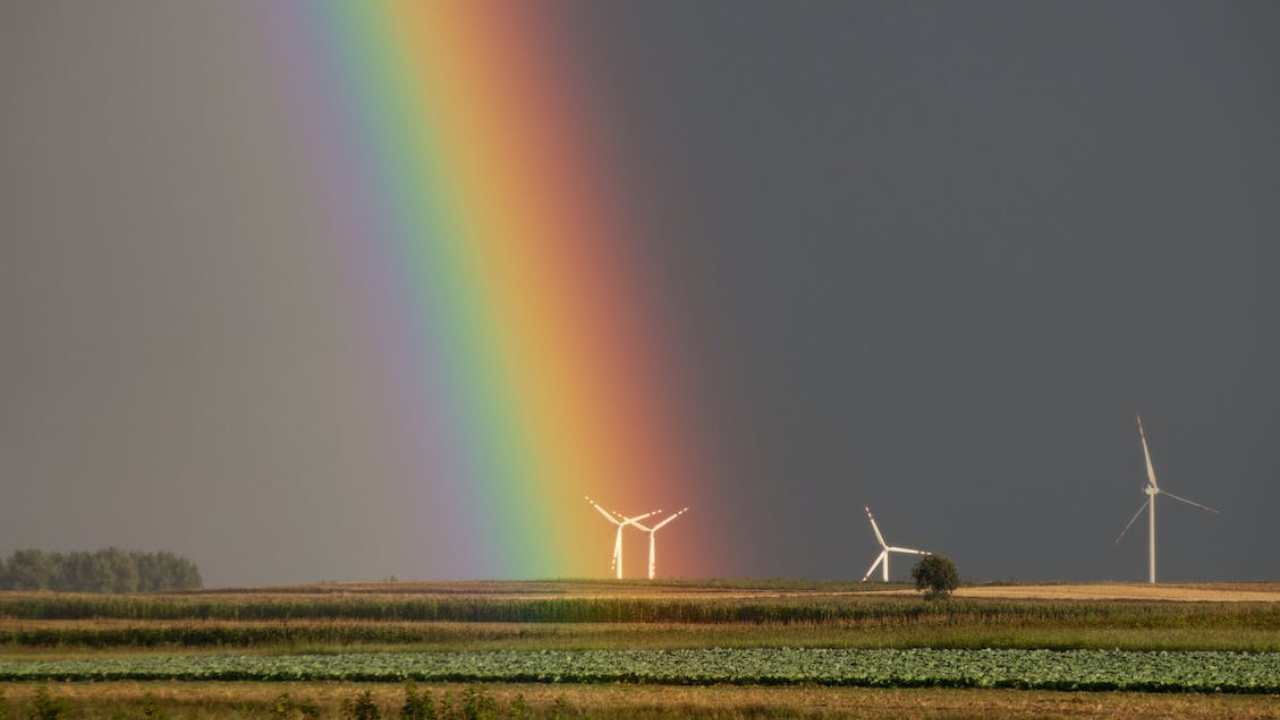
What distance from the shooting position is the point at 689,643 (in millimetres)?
69938

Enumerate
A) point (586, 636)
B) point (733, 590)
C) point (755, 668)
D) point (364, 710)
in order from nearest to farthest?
point (364, 710) → point (755, 668) → point (586, 636) → point (733, 590)

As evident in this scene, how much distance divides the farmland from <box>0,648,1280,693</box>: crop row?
0.10 meters

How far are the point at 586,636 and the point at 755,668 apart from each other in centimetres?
2138

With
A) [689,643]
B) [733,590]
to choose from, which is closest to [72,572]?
[733,590]

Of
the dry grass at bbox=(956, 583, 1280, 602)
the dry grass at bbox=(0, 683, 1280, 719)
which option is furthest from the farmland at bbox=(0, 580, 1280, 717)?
the dry grass at bbox=(956, 583, 1280, 602)

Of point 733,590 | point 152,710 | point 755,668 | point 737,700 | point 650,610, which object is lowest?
point 737,700

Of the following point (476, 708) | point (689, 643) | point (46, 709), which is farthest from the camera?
point (689, 643)

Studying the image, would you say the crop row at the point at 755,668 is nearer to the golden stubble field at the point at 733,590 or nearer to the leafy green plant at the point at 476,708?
the leafy green plant at the point at 476,708

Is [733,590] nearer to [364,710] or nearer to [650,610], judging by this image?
[650,610]

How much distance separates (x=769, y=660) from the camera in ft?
193

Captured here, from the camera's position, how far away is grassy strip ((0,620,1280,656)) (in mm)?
66750

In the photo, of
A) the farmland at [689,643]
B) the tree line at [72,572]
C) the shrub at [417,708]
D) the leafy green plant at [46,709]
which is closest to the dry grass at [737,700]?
the farmland at [689,643]

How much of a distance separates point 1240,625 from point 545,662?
32.6 m

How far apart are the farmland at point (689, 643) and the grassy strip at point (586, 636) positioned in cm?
13
